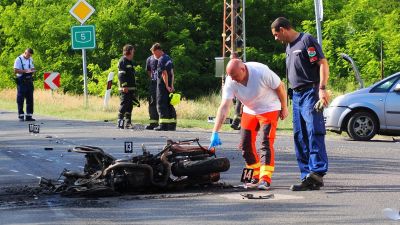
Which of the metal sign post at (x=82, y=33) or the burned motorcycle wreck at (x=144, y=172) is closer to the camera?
the burned motorcycle wreck at (x=144, y=172)

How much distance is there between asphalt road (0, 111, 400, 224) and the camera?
7.16m

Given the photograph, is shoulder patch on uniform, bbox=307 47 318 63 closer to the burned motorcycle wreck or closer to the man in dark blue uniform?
the man in dark blue uniform

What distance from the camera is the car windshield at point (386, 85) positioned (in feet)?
53.2

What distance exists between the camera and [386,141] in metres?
16.4

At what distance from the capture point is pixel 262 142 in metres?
8.96

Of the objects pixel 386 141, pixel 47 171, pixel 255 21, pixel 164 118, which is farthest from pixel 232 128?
pixel 255 21

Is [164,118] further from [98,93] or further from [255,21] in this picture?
[255,21]

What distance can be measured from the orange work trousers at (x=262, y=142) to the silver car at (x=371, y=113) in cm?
737

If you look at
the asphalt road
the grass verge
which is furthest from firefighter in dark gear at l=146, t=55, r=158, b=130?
the asphalt road

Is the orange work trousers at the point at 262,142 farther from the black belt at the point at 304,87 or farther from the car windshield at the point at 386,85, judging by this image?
the car windshield at the point at 386,85

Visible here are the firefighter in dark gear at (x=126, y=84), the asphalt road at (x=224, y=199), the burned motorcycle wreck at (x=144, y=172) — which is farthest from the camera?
the firefighter in dark gear at (x=126, y=84)

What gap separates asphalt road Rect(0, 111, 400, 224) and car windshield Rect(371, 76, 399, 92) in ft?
9.90

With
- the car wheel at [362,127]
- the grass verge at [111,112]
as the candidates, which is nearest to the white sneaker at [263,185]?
the car wheel at [362,127]

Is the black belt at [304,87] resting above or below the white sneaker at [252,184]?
above
